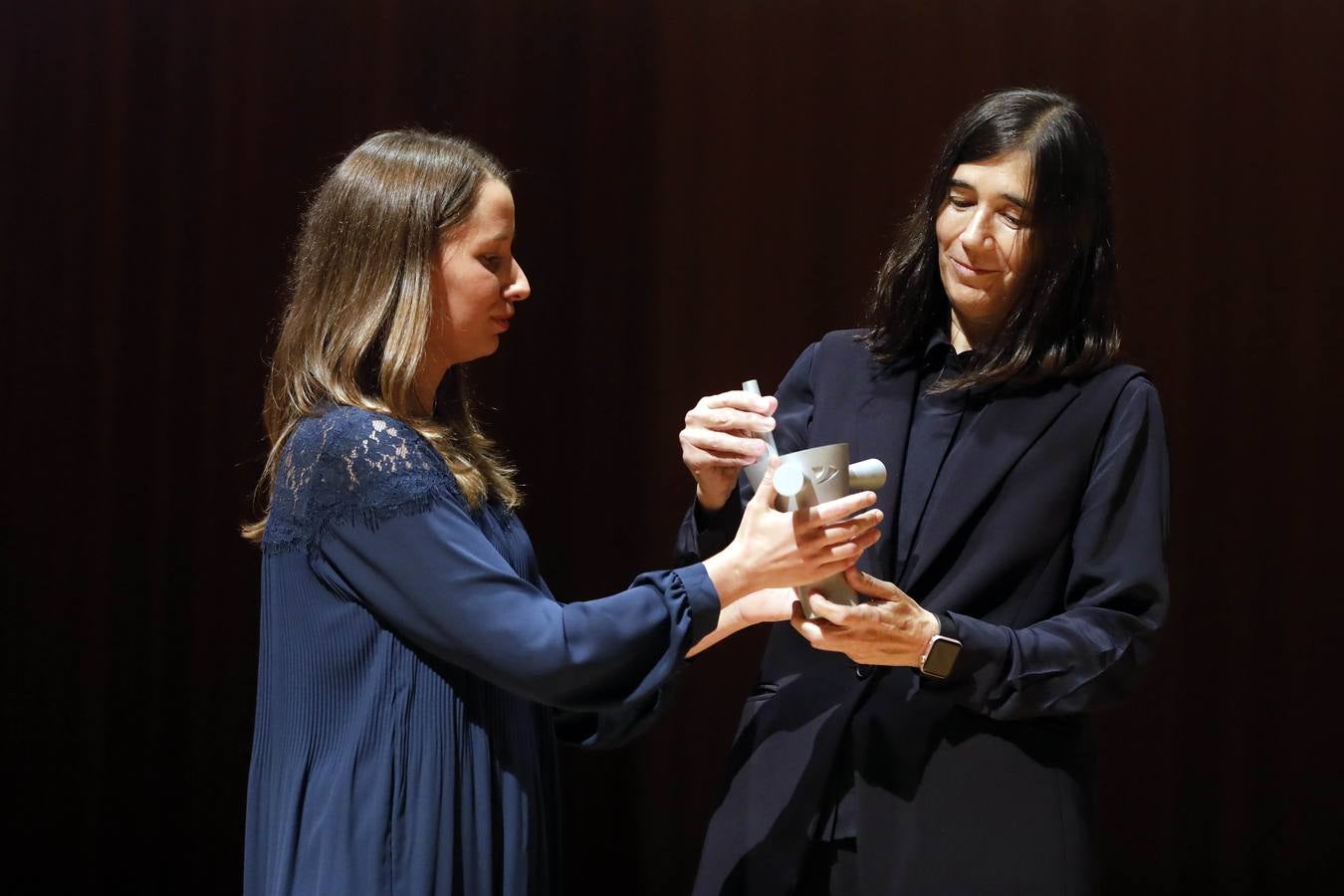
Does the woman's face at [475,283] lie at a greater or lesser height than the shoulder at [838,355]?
greater

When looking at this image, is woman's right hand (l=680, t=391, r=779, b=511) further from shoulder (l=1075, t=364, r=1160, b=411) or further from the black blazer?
shoulder (l=1075, t=364, r=1160, b=411)

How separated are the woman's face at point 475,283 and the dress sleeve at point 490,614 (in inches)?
9.5

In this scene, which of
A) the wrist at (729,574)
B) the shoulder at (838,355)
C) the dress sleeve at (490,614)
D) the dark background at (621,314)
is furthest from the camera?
the dark background at (621,314)

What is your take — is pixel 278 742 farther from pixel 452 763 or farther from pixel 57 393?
pixel 57 393

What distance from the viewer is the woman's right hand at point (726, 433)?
4.86 feet

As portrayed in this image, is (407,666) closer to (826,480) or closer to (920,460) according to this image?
(826,480)

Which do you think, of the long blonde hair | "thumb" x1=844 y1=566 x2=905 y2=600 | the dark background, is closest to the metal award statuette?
"thumb" x1=844 y1=566 x2=905 y2=600

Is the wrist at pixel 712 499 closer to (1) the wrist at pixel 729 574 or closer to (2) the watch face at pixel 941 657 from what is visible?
(1) the wrist at pixel 729 574

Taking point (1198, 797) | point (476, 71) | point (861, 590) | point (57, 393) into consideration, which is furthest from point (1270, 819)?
point (57, 393)

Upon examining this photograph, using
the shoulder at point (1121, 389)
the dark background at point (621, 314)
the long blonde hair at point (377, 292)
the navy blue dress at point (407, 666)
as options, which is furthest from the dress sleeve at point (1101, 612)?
the dark background at point (621, 314)

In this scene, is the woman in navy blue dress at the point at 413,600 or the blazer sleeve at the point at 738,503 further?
the blazer sleeve at the point at 738,503

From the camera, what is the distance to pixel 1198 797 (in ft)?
9.48

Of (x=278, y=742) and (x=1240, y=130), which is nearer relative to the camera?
(x=278, y=742)

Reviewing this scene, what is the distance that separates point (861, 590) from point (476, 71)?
2.05 metres
